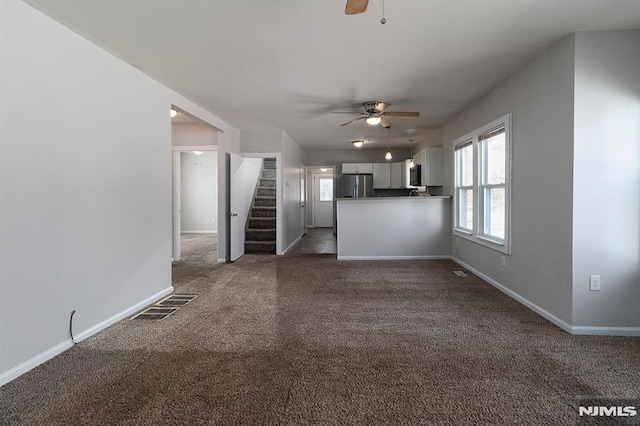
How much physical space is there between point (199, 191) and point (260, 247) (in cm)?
423

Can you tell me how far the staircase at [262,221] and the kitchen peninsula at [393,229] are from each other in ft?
5.64

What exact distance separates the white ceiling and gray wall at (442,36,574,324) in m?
0.23

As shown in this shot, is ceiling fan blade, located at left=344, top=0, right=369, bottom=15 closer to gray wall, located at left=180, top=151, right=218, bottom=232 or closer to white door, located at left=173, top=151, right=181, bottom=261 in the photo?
white door, located at left=173, top=151, right=181, bottom=261

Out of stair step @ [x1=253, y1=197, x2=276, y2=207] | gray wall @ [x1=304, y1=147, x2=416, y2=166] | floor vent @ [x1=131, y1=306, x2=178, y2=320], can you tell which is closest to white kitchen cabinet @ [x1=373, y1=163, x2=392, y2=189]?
gray wall @ [x1=304, y1=147, x2=416, y2=166]

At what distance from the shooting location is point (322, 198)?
38.1 feet

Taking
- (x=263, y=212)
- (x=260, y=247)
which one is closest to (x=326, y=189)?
(x=263, y=212)

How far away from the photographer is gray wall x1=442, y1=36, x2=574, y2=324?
2.66m

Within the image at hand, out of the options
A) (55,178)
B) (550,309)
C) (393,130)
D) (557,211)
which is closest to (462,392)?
(550,309)

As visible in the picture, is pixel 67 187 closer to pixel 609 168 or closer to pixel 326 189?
pixel 609 168

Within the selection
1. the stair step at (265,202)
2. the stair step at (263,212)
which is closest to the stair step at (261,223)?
the stair step at (263,212)

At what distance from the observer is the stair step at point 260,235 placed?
670 centimetres

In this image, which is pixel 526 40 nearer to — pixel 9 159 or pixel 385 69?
pixel 385 69

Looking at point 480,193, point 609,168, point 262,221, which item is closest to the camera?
point 609,168

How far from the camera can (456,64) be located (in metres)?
3.16
